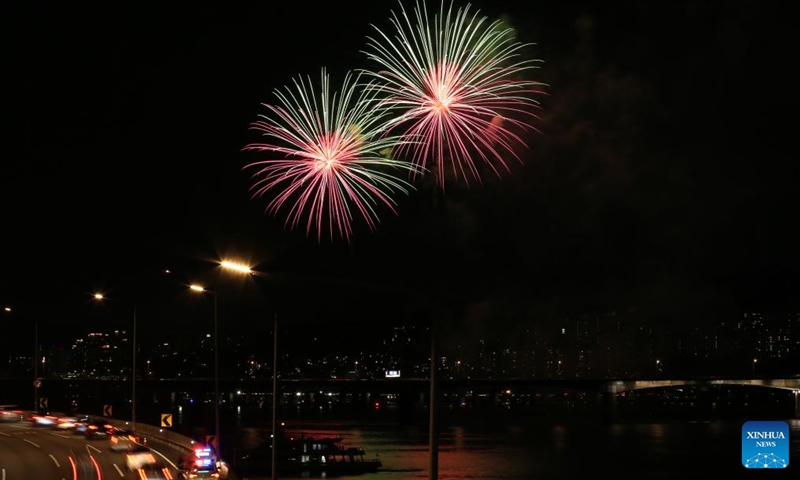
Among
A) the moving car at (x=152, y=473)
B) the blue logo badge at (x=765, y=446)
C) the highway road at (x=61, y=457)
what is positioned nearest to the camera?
the blue logo badge at (x=765, y=446)

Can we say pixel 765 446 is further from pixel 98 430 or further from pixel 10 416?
pixel 10 416

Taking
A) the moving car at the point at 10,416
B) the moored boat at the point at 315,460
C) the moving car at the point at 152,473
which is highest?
the moving car at the point at 152,473

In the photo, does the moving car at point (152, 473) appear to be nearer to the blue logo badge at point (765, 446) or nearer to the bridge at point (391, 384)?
the blue logo badge at point (765, 446)

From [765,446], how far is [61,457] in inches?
1643

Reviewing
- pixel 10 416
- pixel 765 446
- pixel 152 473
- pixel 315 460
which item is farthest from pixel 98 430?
pixel 765 446

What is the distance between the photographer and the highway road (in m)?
40.4

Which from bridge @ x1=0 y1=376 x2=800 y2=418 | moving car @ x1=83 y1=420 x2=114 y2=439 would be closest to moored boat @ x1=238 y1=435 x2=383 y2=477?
moving car @ x1=83 y1=420 x2=114 y2=439

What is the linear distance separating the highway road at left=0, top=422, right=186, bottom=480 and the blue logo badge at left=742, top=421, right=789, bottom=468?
3202 centimetres

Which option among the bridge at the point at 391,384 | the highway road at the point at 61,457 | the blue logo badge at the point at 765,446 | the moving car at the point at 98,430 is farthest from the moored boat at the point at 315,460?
the blue logo badge at the point at 765,446

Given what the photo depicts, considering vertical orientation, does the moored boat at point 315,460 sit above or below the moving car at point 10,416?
below

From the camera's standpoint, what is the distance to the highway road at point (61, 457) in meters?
40.4

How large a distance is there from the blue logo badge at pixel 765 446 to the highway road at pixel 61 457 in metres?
32.0

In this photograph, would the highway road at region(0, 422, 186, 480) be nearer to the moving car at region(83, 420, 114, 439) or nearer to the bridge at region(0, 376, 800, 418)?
the moving car at region(83, 420, 114, 439)

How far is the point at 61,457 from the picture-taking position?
47.3 metres
